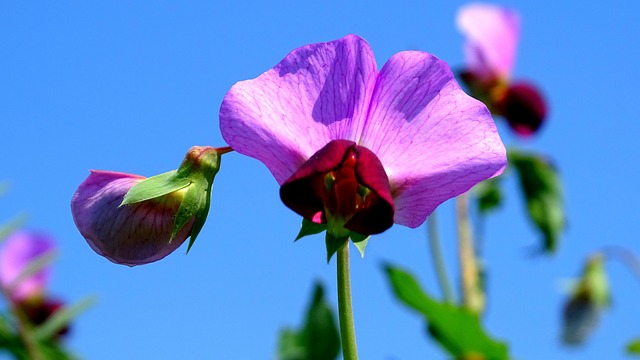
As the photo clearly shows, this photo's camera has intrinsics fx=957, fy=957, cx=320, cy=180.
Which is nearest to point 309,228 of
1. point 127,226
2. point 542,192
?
point 127,226

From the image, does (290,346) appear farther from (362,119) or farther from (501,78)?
(362,119)

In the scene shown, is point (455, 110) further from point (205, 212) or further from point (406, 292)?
point (406, 292)

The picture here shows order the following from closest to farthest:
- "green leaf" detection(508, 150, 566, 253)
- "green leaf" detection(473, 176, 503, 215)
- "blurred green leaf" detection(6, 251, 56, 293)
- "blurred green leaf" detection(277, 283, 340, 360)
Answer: "blurred green leaf" detection(6, 251, 56, 293) → "blurred green leaf" detection(277, 283, 340, 360) → "green leaf" detection(508, 150, 566, 253) → "green leaf" detection(473, 176, 503, 215)

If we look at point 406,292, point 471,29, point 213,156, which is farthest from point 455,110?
point 471,29

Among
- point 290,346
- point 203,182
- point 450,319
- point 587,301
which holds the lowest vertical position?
point 587,301

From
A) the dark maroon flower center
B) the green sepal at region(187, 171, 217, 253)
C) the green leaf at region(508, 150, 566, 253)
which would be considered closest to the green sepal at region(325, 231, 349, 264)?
the dark maroon flower center

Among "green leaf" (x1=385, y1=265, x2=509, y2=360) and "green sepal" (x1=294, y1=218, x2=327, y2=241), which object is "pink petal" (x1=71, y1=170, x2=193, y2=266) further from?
"green leaf" (x1=385, y1=265, x2=509, y2=360)
